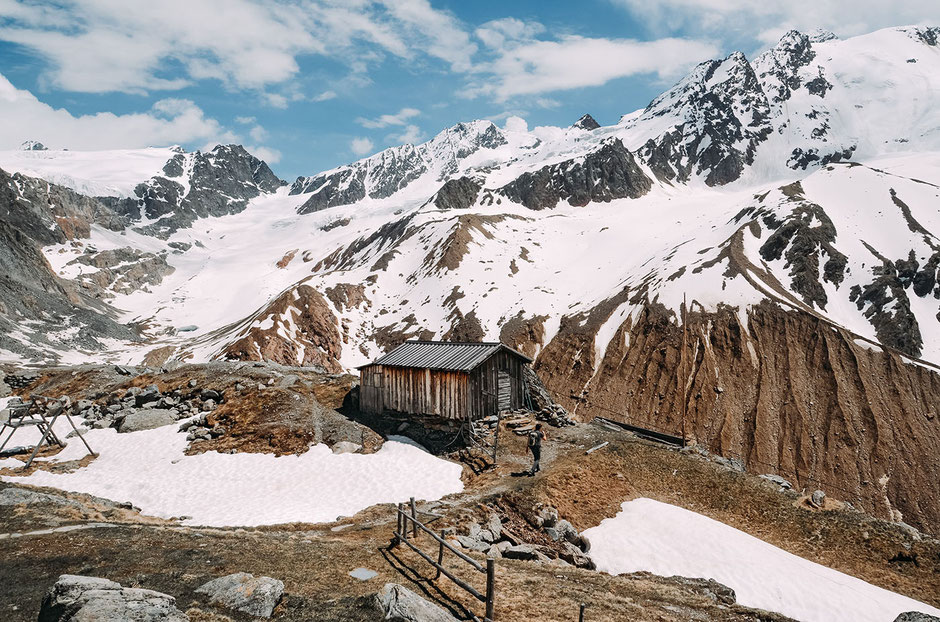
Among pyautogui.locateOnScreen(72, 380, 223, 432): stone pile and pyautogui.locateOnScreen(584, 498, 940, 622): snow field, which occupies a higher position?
pyautogui.locateOnScreen(72, 380, 223, 432): stone pile

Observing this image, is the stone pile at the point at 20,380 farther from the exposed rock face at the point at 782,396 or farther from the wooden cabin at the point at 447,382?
the exposed rock face at the point at 782,396

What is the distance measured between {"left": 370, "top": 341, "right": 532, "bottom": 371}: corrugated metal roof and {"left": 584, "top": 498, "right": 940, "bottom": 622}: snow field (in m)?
11.8

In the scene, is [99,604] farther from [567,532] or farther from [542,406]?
[542,406]

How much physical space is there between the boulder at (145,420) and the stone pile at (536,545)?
2360 centimetres

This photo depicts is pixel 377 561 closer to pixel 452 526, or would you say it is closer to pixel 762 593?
pixel 452 526

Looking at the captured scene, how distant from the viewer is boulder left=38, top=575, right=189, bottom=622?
25.0ft

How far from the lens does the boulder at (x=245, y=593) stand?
33.2ft

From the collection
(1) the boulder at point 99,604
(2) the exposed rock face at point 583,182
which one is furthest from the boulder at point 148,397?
(2) the exposed rock face at point 583,182

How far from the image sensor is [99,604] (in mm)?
7785

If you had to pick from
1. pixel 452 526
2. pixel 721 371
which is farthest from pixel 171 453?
pixel 721 371

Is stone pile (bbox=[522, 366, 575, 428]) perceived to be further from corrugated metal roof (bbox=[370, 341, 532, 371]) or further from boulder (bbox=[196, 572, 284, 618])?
boulder (bbox=[196, 572, 284, 618])

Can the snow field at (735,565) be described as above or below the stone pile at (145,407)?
below

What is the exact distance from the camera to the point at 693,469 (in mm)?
27281

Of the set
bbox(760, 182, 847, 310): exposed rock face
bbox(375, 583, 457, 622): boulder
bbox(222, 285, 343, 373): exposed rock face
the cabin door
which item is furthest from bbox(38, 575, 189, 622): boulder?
bbox(760, 182, 847, 310): exposed rock face
